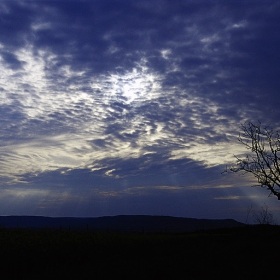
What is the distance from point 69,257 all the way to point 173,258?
833 centimetres

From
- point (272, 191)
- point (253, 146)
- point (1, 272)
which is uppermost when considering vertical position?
point (253, 146)

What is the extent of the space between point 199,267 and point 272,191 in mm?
25752

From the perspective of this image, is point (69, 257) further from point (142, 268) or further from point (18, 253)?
point (142, 268)

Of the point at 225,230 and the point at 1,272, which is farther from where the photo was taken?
the point at 225,230

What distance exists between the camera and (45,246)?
28156mm

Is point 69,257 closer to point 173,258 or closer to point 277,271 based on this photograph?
point 173,258

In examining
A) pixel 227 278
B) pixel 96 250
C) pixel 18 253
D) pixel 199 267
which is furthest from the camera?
pixel 96 250

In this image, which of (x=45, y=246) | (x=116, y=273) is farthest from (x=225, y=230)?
(x=116, y=273)

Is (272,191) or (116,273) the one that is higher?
(272,191)

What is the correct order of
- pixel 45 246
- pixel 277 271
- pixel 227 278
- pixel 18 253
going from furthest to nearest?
pixel 45 246, pixel 18 253, pixel 277 271, pixel 227 278

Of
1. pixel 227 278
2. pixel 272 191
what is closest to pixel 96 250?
pixel 227 278

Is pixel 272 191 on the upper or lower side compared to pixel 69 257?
upper

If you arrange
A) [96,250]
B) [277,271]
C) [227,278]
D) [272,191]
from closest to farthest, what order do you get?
[227,278], [277,271], [96,250], [272,191]

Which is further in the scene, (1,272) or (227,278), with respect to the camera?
(1,272)
